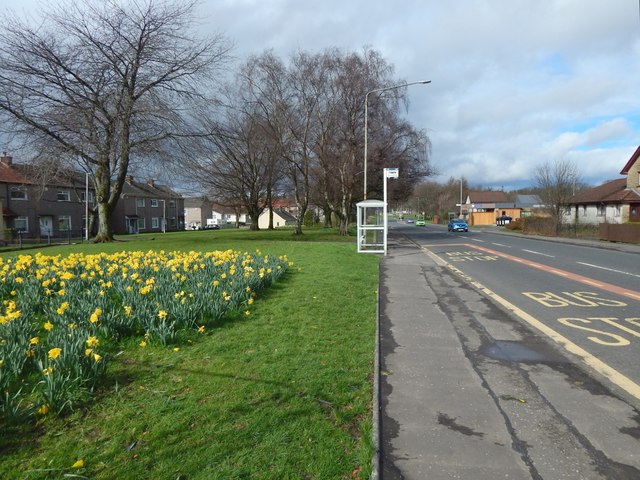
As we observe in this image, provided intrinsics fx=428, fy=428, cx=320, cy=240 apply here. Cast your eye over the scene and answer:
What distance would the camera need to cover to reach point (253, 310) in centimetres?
676

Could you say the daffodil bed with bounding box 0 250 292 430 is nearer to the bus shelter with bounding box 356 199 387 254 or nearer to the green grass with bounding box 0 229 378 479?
the green grass with bounding box 0 229 378 479

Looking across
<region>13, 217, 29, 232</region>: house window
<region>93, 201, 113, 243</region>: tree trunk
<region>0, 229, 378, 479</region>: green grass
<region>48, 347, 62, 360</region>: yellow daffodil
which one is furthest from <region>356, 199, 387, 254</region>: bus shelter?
<region>13, 217, 29, 232</region>: house window

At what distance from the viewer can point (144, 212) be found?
6619 cm

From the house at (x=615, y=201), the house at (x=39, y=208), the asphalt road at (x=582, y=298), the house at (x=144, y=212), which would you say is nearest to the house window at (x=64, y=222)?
the house at (x=39, y=208)

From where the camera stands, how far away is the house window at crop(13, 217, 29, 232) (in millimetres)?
44188

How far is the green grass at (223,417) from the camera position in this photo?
2689 mm

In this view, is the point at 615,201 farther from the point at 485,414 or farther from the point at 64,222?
the point at 64,222

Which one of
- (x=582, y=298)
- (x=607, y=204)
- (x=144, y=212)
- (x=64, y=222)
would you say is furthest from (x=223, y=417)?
(x=144, y=212)

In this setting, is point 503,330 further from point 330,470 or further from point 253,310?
point 330,470

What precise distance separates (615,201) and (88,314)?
4918 centimetres

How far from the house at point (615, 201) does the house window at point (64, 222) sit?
173ft

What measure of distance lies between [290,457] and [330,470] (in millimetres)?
279

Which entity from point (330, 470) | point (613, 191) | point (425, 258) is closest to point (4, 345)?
point (330, 470)

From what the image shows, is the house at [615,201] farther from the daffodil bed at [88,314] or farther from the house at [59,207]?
the house at [59,207]
